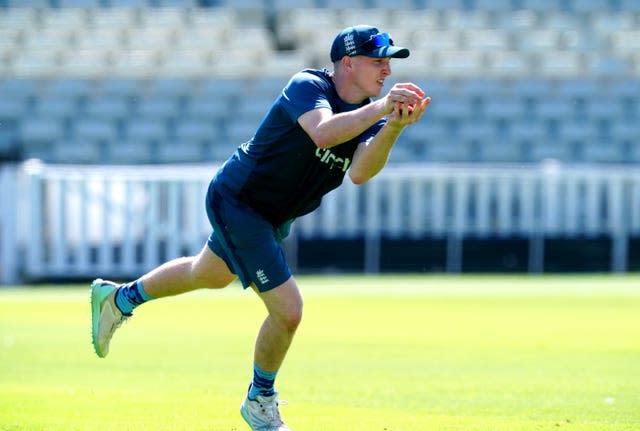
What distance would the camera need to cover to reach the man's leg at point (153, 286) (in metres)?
7.43

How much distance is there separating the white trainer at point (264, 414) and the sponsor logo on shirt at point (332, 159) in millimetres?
1301

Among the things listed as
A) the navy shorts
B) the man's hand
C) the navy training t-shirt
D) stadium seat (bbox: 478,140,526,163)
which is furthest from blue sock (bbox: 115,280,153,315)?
stadium seat (bbox: 478,140,526,163)

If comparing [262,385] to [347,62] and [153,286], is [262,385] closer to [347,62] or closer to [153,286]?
[153,286]

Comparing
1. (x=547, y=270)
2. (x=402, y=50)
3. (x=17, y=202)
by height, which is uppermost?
(x=402, y=50)

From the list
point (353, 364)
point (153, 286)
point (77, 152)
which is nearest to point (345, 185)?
point (77, 152)

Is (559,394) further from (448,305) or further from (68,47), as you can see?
(68,47)

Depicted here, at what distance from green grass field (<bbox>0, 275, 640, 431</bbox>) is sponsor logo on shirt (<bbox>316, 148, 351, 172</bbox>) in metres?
1.45

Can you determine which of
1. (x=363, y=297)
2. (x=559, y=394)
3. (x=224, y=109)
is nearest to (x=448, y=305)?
(x=363, y=297)

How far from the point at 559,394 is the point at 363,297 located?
865 cm

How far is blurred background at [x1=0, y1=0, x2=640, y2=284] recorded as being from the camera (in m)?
20.7

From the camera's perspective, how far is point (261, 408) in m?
6.87

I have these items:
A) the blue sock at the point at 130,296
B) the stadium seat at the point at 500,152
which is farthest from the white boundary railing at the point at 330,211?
the blue sock at the point at 130,296

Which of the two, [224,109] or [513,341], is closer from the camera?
[513,341]

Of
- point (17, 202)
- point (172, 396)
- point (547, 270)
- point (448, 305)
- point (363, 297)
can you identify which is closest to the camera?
point (172, 396)
